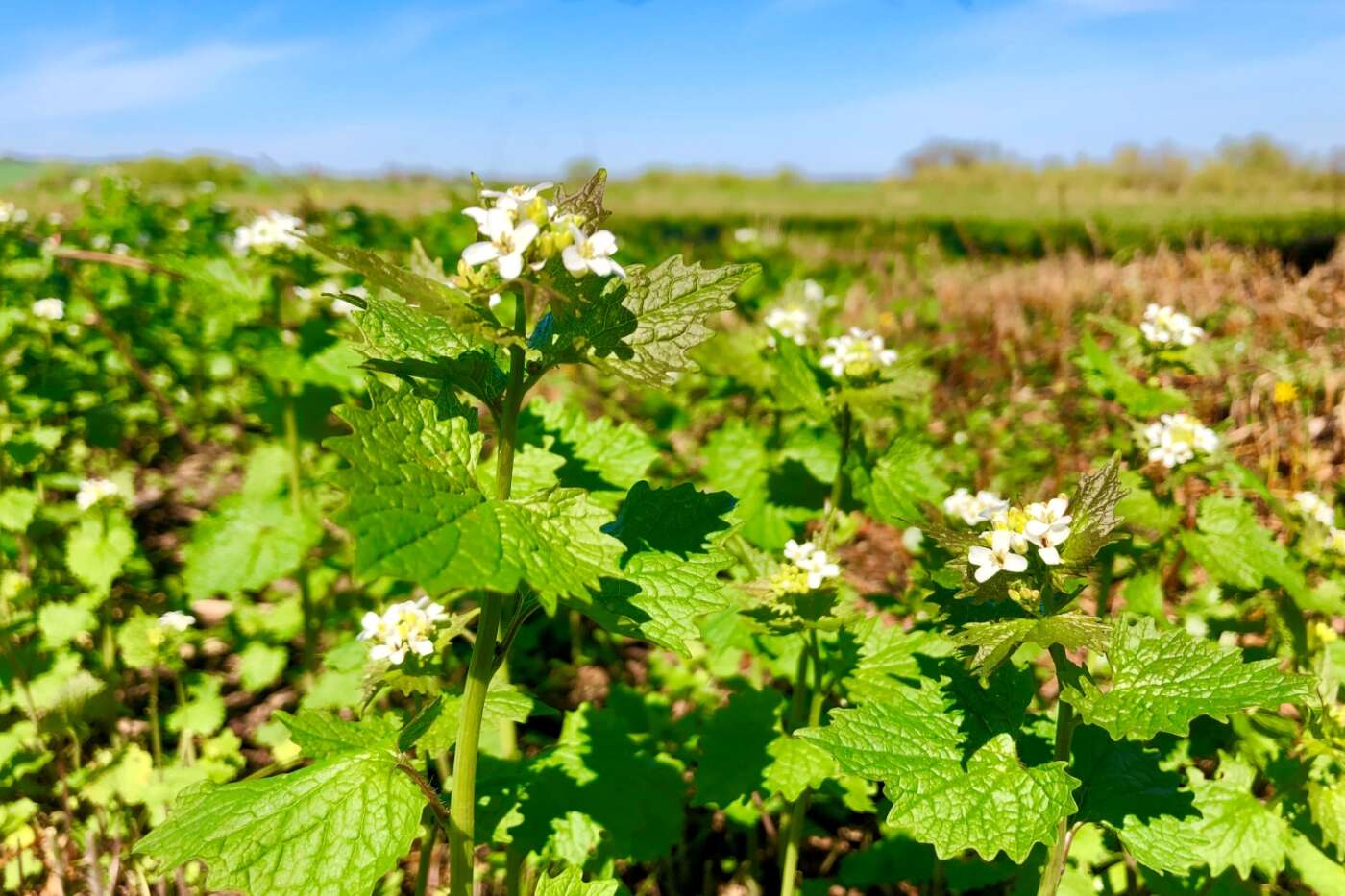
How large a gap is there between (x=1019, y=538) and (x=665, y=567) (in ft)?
2.20

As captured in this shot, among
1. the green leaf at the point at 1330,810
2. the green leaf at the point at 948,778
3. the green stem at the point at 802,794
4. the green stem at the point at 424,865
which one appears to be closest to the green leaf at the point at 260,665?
the green stem at the point at 424,865

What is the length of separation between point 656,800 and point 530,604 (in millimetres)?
1039

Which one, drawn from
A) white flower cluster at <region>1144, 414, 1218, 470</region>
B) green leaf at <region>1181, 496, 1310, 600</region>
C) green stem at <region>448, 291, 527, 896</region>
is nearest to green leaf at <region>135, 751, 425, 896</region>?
green stem at <region>448, 291, 527, 896</region>

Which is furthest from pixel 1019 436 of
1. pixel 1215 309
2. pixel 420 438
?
pixel 420 438

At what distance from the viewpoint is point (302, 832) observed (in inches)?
60.5

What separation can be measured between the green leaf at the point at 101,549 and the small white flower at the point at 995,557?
10.3 feet

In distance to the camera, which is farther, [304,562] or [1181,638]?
[304,562]

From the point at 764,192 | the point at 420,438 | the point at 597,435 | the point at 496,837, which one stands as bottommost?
the point at 496,837

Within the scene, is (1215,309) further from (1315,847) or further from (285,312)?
(285,312)

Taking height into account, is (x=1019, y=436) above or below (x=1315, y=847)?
above

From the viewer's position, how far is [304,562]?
3336 millimetres

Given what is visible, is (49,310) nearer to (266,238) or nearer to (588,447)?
(266,238)

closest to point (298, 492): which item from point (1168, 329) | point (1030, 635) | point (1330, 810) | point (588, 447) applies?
point (588, 447)

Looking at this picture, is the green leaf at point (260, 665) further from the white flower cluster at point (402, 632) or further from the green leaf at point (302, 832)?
the green leaf at point (302, 832)
